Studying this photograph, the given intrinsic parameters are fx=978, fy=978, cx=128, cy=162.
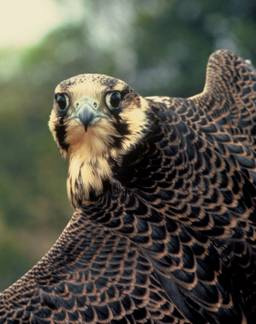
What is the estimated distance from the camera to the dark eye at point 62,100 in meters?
5.66

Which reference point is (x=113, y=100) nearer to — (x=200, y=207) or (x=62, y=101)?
(x=62, y=101)

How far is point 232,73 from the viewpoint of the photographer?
21.2 feet

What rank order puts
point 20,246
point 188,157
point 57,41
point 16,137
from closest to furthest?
1. point 188,157
2. point 20,246
3. point 16,137
4. point 57,41

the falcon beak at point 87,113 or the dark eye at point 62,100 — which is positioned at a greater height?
the dark eye at point 62,100

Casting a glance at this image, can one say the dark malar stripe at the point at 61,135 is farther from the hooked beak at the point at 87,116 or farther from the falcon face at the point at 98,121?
the hooked beak at the point at 87,116

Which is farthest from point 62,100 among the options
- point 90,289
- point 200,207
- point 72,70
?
point 72,70

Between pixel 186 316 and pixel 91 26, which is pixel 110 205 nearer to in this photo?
pixel 186 316

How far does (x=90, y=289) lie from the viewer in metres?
5.12

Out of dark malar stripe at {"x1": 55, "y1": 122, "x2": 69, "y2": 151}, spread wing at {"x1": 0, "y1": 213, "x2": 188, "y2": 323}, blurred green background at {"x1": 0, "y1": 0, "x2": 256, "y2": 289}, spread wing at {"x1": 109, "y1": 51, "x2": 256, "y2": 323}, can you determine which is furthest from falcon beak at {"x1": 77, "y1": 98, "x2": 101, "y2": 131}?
blurred green background at {"x1": 0, "y1": 0, "x2": 256, "y2": 289}

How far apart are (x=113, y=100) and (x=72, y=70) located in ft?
92.6

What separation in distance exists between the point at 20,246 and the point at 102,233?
20.0 metres

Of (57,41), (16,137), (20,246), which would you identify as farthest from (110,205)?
(57,41)

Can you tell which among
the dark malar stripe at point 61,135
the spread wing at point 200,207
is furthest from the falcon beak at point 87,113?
the spread wing at point 200,207

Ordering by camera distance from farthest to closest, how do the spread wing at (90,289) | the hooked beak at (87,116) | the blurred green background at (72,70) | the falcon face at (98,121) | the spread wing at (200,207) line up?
1. the blurred green background at (72,70)
2. the falcon face at (98,121)
3. the hooked beak at (87,116)
4. the spread wing at (200,207)
5. the spread wing at (90,289)
